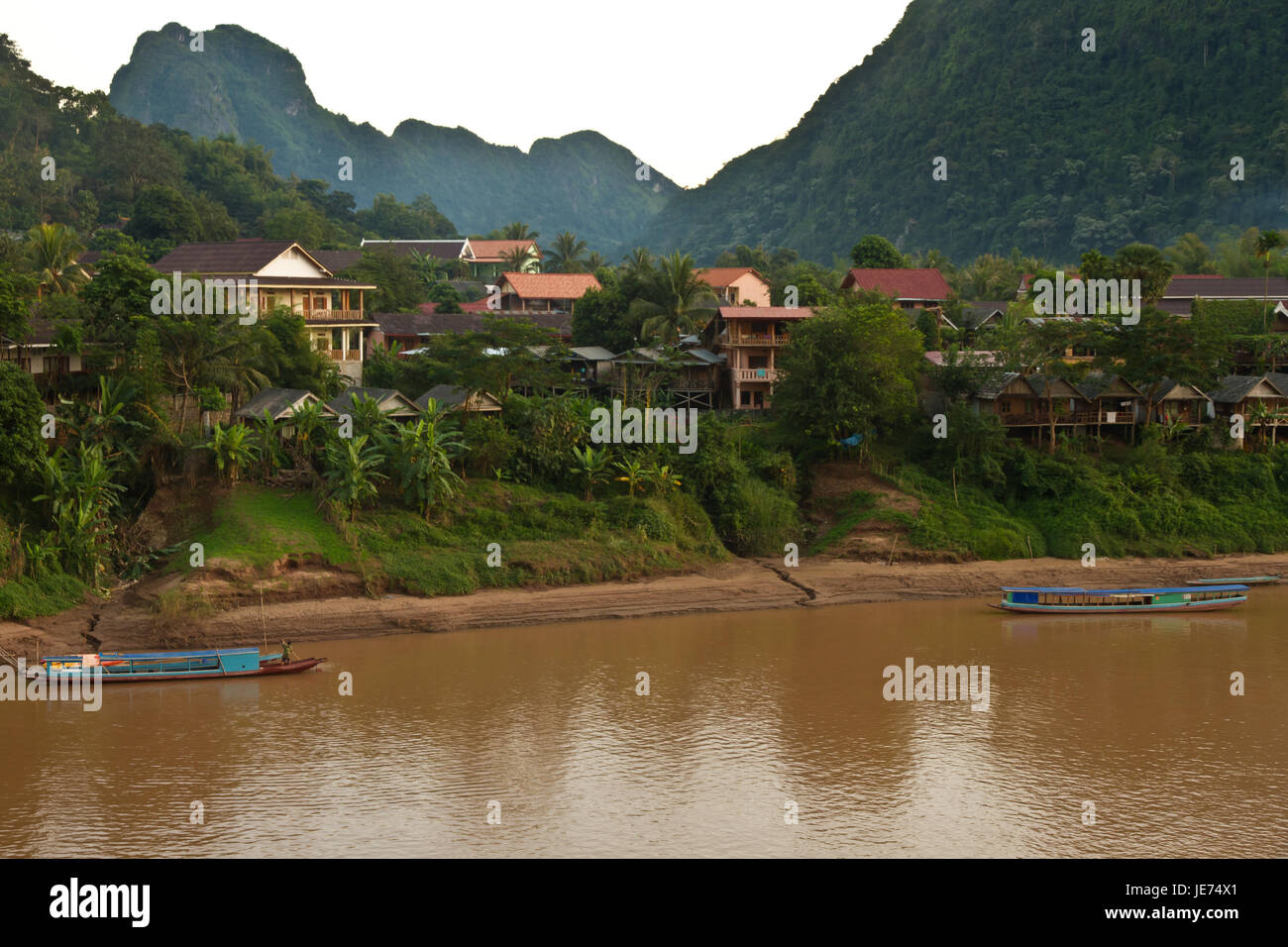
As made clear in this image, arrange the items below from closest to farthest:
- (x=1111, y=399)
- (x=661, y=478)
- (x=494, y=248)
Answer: (x=661, y=478), (x=1111, y=399), (x=494, y=248)

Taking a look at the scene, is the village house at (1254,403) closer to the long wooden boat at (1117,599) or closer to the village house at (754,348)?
the long wooden boat at (1117,599)

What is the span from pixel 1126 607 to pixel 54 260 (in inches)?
1671

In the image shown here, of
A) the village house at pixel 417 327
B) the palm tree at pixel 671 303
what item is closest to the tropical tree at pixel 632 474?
the palm tree at pixel 671 303

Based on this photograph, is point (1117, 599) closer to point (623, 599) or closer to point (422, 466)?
point (623, 599)

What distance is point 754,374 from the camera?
4612 centimetres

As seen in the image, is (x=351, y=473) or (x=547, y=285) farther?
(x=547, y=285)

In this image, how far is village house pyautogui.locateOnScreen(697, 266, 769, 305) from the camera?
7344cm

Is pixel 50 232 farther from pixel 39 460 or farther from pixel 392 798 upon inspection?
pixel 392 798

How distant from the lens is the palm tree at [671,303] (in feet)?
162

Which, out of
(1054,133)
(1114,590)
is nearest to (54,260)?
(1114,590)

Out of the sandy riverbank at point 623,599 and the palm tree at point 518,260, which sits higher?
the palm tree at point 518,260

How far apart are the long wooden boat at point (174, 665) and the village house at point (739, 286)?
161ft

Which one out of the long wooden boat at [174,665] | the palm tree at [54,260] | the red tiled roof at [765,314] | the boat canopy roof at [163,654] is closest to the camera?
the long wooden boat at [174,665]

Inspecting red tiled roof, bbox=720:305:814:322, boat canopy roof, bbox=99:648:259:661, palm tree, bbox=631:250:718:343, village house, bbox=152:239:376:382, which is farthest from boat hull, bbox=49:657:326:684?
palm tree, bbox=631:250:718:343
